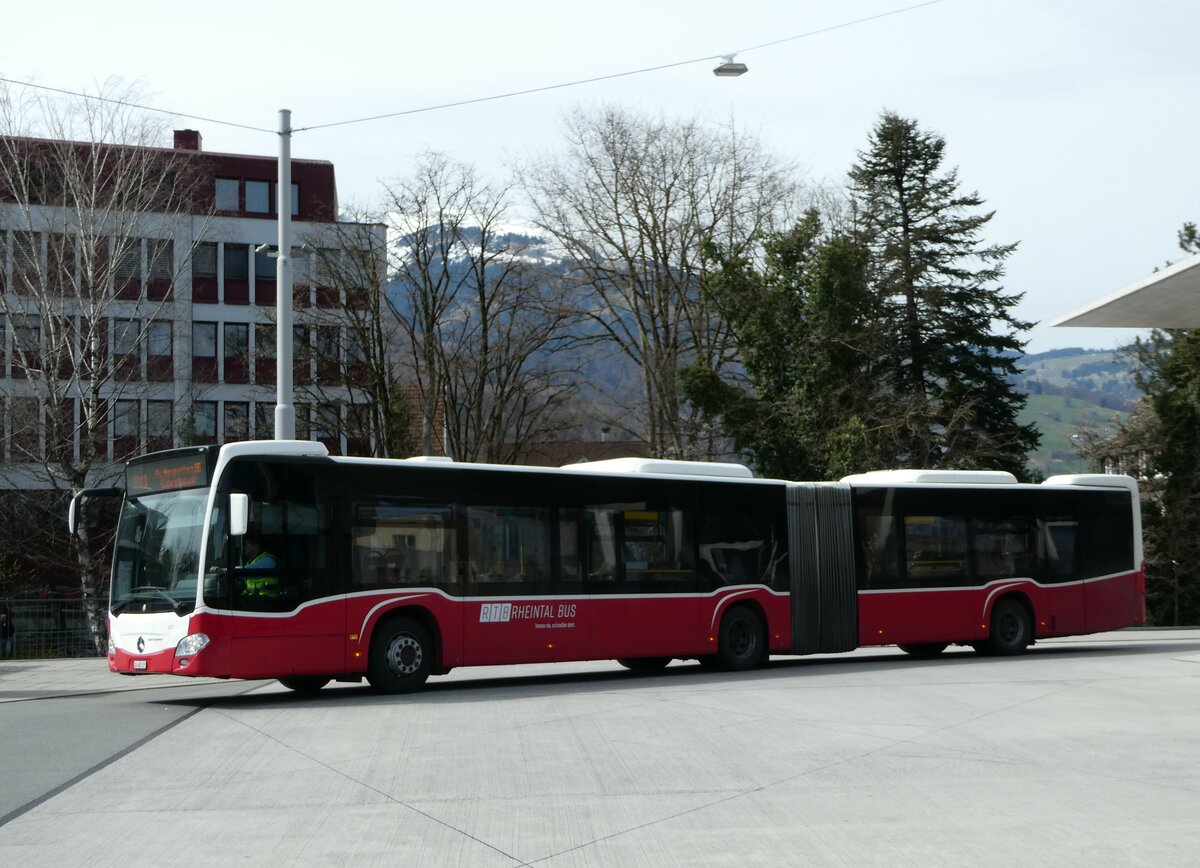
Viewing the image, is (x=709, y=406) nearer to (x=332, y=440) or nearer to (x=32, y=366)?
(x=332, y=440)

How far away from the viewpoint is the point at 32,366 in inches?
1571

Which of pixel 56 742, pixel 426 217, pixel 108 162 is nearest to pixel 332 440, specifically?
pixel 426 217

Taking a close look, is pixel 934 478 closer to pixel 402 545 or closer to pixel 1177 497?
pixel 402 545

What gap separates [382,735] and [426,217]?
111 feet

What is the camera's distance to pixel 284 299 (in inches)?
883

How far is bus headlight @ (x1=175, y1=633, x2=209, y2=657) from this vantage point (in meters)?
15.7

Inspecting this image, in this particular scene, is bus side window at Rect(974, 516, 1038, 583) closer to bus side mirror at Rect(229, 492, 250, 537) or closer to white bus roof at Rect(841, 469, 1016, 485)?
white bus roof at Rect(841, 469, 1016, 485)

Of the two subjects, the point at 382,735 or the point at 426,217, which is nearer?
the point at 382,735

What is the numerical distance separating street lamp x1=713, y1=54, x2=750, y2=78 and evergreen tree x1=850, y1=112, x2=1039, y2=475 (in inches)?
917

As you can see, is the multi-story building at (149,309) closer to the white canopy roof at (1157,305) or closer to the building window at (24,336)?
the building window at (24,336)

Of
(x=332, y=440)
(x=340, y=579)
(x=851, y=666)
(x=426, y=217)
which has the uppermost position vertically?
(x=426, y=217)

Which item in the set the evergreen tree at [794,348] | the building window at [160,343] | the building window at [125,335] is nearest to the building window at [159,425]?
the building window at [125,335]

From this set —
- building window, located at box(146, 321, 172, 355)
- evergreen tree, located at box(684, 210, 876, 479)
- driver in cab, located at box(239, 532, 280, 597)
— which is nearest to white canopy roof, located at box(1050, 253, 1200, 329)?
evergreen tree, located at box(684, 210, 876, 479)

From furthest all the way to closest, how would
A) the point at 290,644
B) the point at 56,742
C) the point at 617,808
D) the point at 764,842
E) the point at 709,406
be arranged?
the point at 709,406, the point at 290,644, the point at 56,742, the point at 617,808, the point at 764,842
